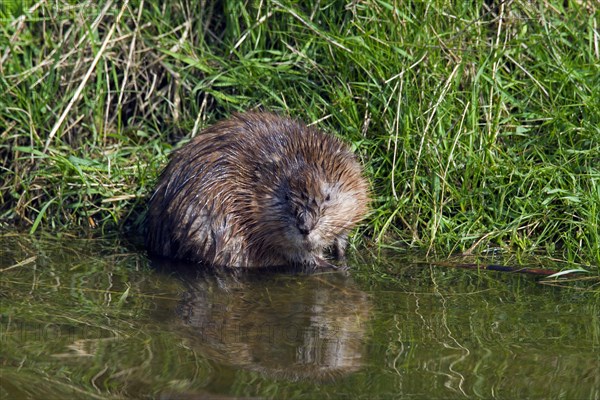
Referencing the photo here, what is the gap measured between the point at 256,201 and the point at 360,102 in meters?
0.90

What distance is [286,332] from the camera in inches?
139

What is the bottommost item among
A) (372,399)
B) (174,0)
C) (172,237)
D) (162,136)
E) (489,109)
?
(372,399)

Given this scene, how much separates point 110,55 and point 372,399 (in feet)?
10.7

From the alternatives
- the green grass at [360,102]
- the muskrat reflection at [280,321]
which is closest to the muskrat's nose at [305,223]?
the muskrat reflection at [280,321]

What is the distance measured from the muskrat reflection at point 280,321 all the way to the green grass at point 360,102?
0.71 m

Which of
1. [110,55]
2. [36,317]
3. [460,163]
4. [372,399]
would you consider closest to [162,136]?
[110,55]

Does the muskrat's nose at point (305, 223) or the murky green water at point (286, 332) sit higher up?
the muskrat's nose at point (305, 223)

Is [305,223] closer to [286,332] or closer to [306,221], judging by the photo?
[306,221]

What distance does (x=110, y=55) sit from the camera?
18.3 feet

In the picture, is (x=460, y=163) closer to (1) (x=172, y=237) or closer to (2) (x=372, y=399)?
(1) (x=172, y=237)

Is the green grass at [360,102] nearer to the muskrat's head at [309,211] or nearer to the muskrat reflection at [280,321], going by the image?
the muskrat's head at [309,211]

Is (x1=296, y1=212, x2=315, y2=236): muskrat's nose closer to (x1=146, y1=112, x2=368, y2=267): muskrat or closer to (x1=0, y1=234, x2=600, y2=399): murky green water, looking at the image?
(x1=146, y1=112, x2=368, y2=267): muskrat

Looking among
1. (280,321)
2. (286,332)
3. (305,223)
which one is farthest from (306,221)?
(286,332)

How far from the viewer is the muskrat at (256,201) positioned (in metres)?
4.51
